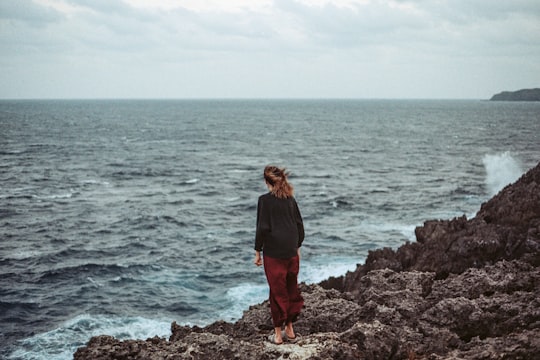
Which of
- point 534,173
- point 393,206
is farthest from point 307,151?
point 534,173

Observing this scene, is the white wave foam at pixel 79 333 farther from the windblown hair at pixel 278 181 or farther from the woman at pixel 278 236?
the windblown hair at pixel 278 181

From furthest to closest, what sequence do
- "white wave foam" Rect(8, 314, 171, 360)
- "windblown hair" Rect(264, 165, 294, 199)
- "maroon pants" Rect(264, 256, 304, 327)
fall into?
1. "white wave foam" Rect(8, 314, 171, 360)
2. "maroon pants" Rect(264, 256, 304, 327)
3. "windblown hair" Rect(264, 165, 294, 199)

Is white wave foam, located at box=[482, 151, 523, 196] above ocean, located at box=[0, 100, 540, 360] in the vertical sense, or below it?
above

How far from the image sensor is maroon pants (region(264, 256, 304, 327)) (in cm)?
793

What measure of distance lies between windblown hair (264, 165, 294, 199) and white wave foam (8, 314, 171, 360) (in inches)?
538

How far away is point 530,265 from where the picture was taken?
11.1 m

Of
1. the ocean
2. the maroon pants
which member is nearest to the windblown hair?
the maroon pants

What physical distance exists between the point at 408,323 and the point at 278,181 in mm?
3542

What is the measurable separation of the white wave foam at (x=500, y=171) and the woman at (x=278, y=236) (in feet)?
144

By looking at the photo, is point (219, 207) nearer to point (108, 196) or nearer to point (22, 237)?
point (108, 196)

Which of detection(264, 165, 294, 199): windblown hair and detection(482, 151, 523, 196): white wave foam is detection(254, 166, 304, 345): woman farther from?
detection(482, 151, 523, 196): white wave foam

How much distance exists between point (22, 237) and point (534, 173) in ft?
102

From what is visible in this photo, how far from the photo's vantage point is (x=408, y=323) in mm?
8898

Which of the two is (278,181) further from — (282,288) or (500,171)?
(500,171)
